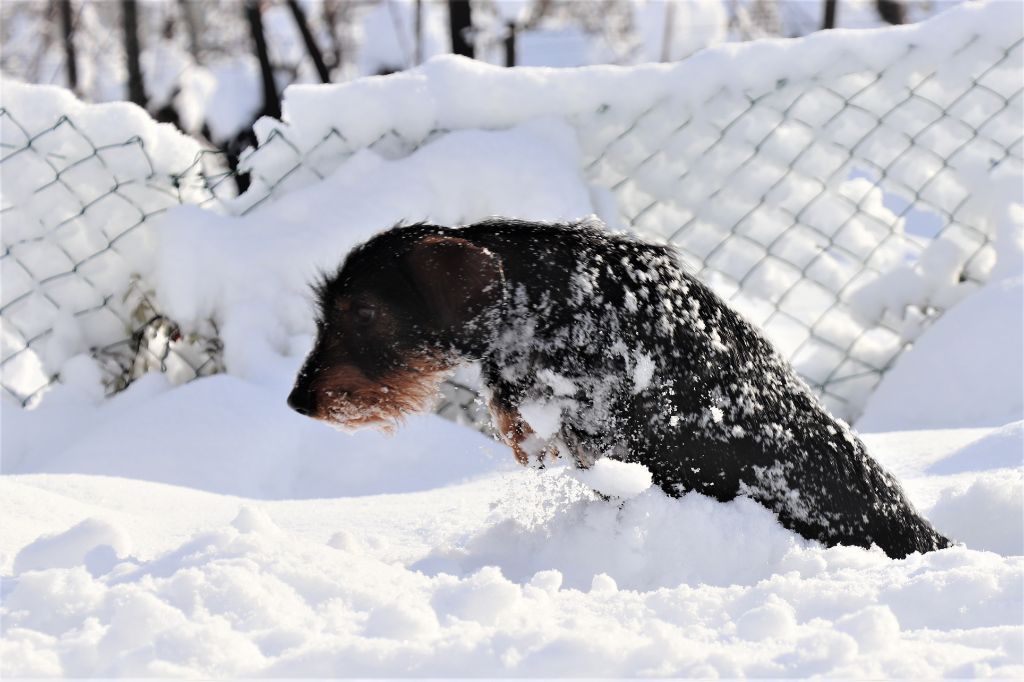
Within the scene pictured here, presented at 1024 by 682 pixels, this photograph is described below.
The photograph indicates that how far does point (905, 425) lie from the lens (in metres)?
4.27

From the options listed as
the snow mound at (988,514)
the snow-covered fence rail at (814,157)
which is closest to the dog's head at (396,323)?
Answer: the snow mound at (988,514)

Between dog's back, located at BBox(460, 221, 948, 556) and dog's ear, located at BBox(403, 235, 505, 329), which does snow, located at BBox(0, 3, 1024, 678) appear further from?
dog's ear, located at BBox(403, 235, 505, 329)

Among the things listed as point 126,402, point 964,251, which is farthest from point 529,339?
point 964,251

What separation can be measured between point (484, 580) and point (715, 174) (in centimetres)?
324

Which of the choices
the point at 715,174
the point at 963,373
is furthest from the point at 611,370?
the point at 715,174

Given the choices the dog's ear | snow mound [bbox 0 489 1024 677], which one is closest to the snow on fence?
the dog's ear

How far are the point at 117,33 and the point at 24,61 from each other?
193cm

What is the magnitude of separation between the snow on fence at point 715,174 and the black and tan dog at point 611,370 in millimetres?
1781

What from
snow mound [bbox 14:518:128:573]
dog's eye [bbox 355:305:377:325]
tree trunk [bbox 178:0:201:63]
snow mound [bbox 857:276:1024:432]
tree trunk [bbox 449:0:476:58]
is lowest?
tree trunk [bbox 178:0:201:63]

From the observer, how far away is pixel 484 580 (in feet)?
5.71

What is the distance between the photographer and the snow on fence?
4.17 metres

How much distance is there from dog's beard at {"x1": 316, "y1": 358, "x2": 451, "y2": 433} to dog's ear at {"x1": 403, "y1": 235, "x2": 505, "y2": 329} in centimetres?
15

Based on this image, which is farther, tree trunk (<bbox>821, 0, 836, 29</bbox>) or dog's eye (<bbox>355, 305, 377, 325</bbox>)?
tree trunk (<bbox>821, 0, 836, 29</bbox>)

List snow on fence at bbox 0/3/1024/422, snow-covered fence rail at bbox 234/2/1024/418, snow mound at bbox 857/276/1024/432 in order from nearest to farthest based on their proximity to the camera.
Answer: snow mound at bbox 857/276/1024/432 < snow on fence at bbox 0/3/1024/422 < snow-covered fence rail at bbox 234/2/1024/418
